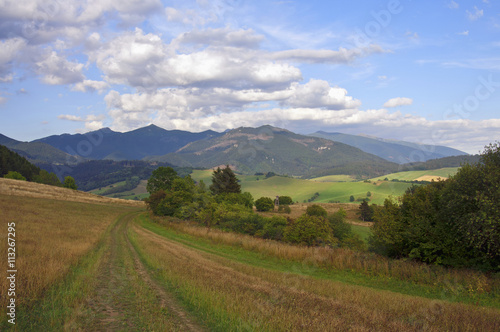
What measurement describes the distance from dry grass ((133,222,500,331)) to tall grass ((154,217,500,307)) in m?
3.55

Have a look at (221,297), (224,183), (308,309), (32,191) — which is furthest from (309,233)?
(32,191)

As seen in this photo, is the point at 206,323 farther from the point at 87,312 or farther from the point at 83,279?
the point at 83,279

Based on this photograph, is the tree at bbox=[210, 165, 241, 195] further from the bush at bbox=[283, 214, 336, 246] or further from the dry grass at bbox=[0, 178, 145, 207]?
the bush at bbox=[283, 214, 336, 246]

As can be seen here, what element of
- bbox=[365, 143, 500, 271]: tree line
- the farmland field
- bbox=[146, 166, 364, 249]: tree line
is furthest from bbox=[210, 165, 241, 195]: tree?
the farmland field

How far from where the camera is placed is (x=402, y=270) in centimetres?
1656

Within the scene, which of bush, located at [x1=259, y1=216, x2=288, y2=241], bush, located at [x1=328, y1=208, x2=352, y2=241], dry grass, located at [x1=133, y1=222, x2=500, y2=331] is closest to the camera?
dry grass, located at [x1=133, y1=222, x2=500, y2=331]

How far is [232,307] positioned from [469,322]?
7246 millimetres

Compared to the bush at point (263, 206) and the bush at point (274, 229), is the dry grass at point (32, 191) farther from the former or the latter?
the bush at point (263, 206)

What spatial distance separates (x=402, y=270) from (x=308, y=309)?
33.6 ft

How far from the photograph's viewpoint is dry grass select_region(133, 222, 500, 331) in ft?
26.1

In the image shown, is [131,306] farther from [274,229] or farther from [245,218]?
[245,218]

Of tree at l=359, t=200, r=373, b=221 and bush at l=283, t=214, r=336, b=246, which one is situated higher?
bush at l=283, t=214, r=336, b=246

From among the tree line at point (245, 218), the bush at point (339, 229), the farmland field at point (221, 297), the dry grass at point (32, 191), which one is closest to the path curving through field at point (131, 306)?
the farmland field at point (221, 297)

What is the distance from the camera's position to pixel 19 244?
13.7 m
